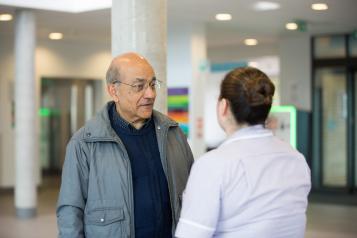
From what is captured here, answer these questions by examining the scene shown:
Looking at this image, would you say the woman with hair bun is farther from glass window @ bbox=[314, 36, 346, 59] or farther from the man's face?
glass window @ bbox=[314, 36, 346, 59]

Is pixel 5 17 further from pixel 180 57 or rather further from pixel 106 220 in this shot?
pixel 106 220

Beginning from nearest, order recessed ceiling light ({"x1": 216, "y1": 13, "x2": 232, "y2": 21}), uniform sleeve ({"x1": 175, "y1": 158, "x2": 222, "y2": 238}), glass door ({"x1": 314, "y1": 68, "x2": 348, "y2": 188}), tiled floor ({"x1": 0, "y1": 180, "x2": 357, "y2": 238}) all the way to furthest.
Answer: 1. uniform sleeve ({"x1": 175, "y1": 158, "x2": 222, "y2": 238})
2. tiled floor ({"x1": 0, "y1": 180, "x2": 357, "y2": 238})
3. recessed ceiling light ({"x1": 216, "y1": 13, "x2": 232, "y2": 21})
4. glass door ({"x1": 314, "y1": 68, "x2": 348, "y2": 188})

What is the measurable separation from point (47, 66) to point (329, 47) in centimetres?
631

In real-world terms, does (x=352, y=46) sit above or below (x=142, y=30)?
above

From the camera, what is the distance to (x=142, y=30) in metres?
4.94

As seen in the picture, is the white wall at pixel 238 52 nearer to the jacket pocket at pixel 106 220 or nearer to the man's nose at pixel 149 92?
the man's nose at pixel 149 92

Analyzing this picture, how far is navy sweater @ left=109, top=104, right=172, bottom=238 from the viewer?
2.86m

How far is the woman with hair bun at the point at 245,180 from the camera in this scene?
7.20 feet

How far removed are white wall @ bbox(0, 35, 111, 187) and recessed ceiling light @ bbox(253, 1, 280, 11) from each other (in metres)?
6.00

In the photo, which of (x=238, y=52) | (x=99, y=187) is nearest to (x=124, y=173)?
(x=99, y=187)

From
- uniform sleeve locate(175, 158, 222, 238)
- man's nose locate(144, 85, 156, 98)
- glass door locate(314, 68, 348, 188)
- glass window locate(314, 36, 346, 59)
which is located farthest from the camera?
glass door locate(314, 68, 348, 188)

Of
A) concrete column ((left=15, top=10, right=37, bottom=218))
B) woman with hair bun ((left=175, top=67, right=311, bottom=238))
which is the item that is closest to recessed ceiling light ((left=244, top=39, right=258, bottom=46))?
concrete column ((left=15, top=10, right=37, bottom=218))

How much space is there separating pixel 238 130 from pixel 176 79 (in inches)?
372

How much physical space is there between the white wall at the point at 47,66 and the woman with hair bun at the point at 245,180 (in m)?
12.0
